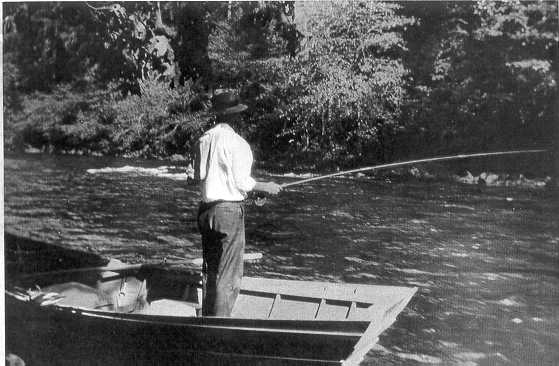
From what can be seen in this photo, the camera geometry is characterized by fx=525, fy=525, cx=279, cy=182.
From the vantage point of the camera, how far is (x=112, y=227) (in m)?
4.98

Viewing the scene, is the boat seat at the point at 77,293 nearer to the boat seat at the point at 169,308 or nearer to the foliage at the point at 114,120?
the boat seat at the point at 169,308

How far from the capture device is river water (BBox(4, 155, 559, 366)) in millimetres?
2793

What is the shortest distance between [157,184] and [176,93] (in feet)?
4.55

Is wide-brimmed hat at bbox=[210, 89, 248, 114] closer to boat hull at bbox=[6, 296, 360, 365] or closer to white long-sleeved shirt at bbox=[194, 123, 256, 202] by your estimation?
white long-sleeved shirt at bbox=[194, 123, 256, 202]

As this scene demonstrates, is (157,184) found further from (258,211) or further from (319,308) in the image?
(319,308)

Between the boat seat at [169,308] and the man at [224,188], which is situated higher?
the man at [224,188]

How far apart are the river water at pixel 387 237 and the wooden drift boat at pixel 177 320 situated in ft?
1.54

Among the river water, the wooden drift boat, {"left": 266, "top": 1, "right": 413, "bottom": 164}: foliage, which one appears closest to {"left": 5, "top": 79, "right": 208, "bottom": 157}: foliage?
the river water

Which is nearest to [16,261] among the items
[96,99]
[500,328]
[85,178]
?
[96,99]

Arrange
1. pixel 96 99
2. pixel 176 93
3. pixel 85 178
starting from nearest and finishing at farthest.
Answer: pixel 176 93 → pixel 96 99 → pixel 85 178

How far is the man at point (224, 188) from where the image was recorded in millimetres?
2178

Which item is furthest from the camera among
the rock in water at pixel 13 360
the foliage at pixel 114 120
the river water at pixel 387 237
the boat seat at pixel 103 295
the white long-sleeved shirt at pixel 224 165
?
the foliage at pixel 114 120

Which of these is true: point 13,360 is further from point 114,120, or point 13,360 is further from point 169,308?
point 114,120

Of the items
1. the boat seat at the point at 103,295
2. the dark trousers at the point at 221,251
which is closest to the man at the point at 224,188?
the dark trousers at the point at 221,251
